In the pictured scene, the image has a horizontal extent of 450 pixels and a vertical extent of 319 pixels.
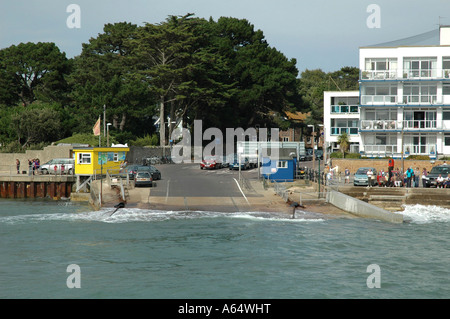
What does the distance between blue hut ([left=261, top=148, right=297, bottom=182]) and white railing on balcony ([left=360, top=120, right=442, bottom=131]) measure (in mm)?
20126

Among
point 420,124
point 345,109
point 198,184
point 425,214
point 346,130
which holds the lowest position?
point 425,214

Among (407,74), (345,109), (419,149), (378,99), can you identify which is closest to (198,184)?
(378,99)

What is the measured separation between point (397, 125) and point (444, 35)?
14.9 m

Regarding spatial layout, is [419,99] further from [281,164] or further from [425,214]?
[425,214]

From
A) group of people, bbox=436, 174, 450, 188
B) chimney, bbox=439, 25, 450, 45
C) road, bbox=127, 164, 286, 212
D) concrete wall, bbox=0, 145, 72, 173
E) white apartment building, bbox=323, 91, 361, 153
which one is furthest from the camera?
white apartment building, bbox=323, 91, 361, 153

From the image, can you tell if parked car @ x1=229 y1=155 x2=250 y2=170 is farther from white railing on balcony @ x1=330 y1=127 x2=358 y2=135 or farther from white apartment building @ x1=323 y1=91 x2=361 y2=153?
white railing on balcony @ x1=330 y1=127 x2=358 y2=135

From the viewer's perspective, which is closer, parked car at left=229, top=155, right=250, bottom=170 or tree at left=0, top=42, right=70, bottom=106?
parked car at left=229, top=155, right=250, bottom=170

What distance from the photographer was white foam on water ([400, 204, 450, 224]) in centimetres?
3947

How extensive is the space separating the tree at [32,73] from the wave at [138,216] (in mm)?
67286

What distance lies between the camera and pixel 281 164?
5584 centimetres

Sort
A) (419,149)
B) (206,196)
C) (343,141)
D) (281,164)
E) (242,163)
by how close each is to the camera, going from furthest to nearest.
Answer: (343,141), (242,163), (419,149), (281,164), (206,196)

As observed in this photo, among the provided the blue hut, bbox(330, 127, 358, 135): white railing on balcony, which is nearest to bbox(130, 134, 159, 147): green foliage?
bbox(330, 127, 358, 135): white railing on balcony
